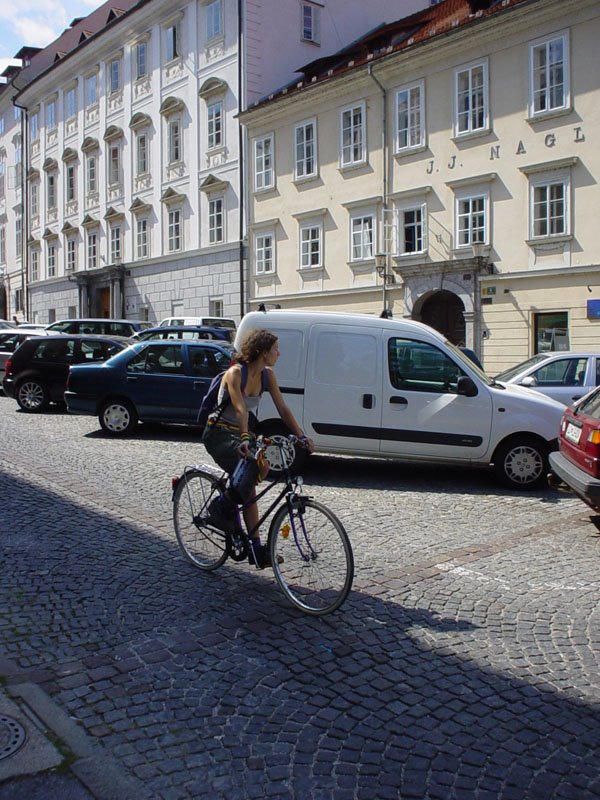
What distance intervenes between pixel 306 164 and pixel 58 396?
55.4 ft

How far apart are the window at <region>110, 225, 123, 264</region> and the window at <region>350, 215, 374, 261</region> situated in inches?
668

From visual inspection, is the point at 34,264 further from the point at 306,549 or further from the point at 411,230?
the point at 306,549

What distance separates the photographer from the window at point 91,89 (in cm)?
4256

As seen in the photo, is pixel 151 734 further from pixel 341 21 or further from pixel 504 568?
pixel 341 21

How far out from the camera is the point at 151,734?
3490 millimetres

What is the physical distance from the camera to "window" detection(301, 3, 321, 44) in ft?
112

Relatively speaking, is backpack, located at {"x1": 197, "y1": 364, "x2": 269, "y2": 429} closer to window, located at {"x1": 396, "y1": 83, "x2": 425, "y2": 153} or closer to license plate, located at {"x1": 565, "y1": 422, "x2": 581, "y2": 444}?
license plate, located at {"x1": 565, "y1": 422, "x2": 581, "y2": 444}

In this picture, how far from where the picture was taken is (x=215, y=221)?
34.1 metres

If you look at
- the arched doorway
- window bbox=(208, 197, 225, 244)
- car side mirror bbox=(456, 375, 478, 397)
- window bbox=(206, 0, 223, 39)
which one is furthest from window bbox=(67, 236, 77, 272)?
car side mirror bbox=(456, 375, 478, 397)

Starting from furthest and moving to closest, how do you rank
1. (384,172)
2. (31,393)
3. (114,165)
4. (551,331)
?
(114,165) → (384,172) → (551,331) → (31,393)

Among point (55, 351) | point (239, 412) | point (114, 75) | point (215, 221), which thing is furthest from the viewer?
point (114, 75)

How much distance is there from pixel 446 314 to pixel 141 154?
64.8 ft

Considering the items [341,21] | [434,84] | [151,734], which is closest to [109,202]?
[341,21]

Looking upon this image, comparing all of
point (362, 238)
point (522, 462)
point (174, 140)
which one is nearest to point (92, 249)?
point (174, 140)
